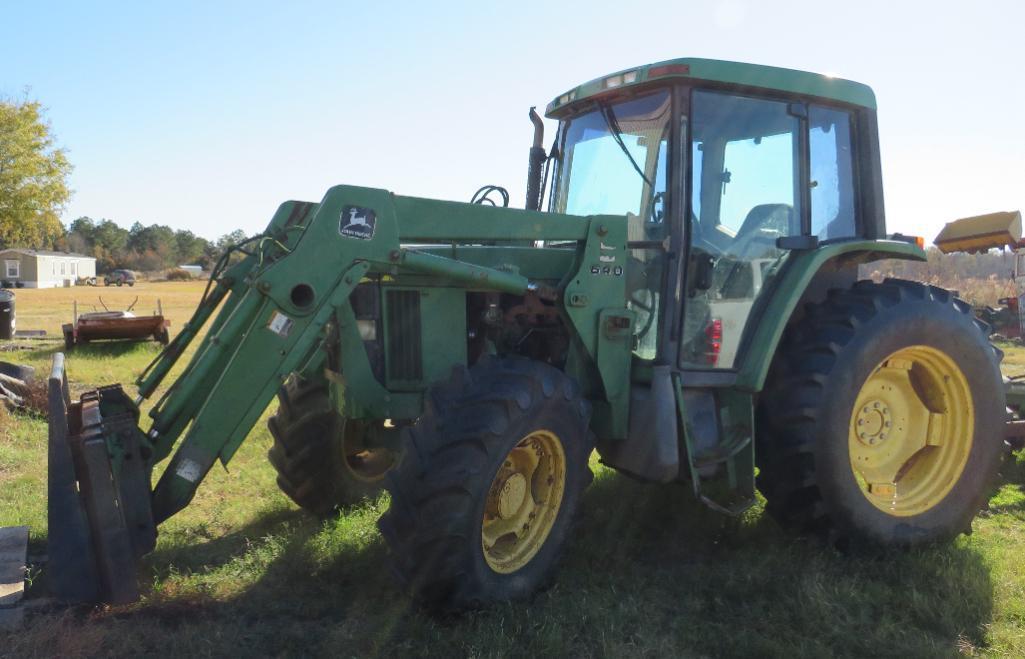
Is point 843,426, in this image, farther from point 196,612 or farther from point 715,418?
point 196,612

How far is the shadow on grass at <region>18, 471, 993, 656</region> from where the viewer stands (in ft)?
10.9

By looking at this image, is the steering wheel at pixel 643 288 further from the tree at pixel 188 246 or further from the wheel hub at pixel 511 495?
the tree at pixel 188 246

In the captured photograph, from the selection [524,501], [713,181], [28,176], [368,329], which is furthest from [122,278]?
[524,501]

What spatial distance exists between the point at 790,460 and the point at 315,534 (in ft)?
8.59

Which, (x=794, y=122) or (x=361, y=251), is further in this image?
(x=794, y=122)

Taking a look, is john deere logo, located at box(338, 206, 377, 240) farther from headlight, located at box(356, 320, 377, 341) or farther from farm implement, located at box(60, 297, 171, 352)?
farm implement, located at box(60, 297, 171, 352)

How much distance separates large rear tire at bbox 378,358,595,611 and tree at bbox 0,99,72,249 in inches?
1442

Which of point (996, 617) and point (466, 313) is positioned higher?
point (466, 313)

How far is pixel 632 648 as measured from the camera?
3305 millimetres

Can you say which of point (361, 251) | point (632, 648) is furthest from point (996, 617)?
point (361, 251)

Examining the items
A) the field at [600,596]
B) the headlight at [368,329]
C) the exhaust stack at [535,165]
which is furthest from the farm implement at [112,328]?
the headlight at [368,329]

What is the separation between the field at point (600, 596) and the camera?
330 centimetres

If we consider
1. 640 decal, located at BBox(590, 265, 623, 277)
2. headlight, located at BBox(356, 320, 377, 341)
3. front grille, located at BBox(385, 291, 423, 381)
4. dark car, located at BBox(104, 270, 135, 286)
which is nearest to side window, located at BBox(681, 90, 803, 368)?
640 decal, located at BBox(590, 265, 623, 277)

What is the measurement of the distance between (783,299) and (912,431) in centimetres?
125
